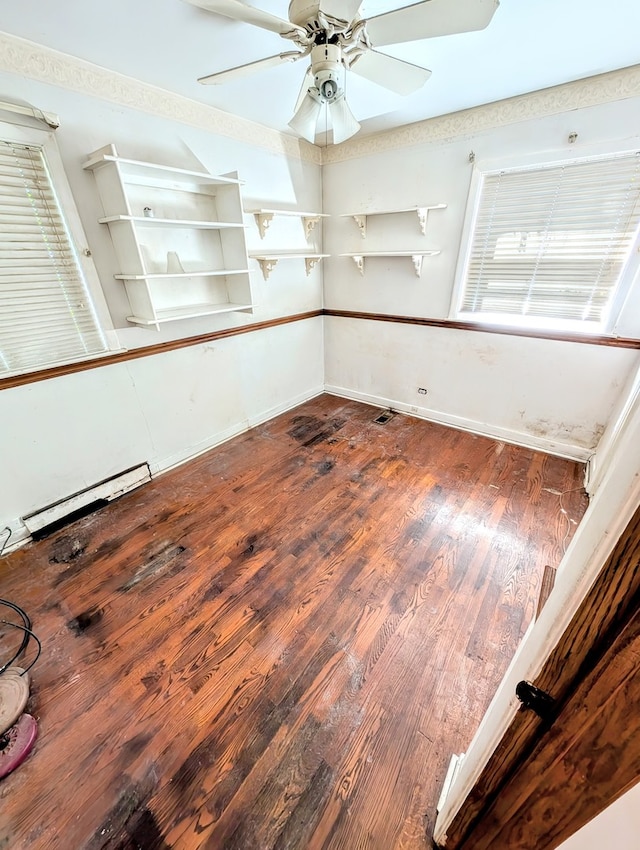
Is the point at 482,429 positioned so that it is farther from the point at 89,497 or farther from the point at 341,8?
the point at 89,497

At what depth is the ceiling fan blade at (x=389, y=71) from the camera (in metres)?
1.30

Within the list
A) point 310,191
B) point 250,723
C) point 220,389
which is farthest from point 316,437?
point 310,191

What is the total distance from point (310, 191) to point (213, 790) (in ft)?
12.6

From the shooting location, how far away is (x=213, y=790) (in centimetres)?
105

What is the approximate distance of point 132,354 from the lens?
2.20 meters

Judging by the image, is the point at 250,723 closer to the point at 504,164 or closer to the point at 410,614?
the point at 410,614

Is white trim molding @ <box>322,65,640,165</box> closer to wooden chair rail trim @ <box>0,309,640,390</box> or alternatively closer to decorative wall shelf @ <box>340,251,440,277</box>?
decorative wall shelf @ <box>340,251,440,277</box>

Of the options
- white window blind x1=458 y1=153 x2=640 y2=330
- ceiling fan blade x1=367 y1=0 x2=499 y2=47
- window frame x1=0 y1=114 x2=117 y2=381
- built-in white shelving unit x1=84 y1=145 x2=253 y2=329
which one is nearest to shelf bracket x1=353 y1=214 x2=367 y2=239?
white window blind x1=458 y1=153 x2=640 y2=330

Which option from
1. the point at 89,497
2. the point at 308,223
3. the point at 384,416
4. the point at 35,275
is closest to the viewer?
the point at 35,275

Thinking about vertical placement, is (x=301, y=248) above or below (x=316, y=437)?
above

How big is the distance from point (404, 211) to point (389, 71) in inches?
55.7

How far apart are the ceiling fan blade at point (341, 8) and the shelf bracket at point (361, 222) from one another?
1.88 m

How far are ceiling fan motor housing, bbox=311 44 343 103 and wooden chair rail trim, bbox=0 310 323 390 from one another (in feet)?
5.48

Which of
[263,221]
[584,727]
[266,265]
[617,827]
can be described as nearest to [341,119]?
[263,221]
